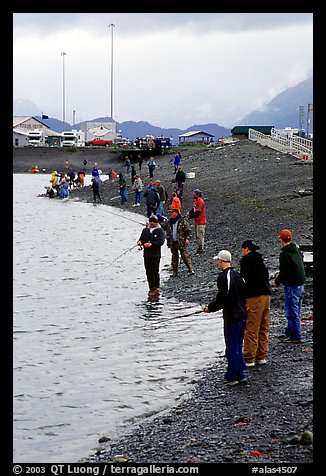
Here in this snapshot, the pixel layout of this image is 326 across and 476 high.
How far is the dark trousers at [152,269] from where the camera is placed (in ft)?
58.0

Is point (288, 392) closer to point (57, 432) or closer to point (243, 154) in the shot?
point (57, 432)

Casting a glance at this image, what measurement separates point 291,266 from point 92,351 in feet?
13.0

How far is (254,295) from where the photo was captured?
11266 millimetres

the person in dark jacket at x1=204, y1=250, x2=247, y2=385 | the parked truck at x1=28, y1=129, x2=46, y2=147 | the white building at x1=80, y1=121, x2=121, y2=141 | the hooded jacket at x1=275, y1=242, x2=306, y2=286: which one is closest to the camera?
the person in dark jacket at x1=204, y1=250, x2=247, y2=385

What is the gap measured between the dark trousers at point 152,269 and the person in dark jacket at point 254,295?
6305 millimetres

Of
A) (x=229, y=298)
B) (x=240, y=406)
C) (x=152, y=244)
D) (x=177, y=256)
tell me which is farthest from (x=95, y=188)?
(x=240, y=406)

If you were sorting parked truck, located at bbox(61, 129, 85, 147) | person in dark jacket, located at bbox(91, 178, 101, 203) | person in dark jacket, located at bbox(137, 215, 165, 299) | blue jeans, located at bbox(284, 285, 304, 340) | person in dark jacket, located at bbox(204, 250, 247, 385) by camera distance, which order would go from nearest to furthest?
person in dark jacket, located at bbox(204, 250, 247, 385) < blue jeans, located at bbox(284, 285, 304, 340) < person in dark jacket, located at bbox(137, 215, 165, 299) < person in dark jacket, located at bbox(91, 178, 101, 203) < parked truck, located at bbox(61, 129, 85, 147)

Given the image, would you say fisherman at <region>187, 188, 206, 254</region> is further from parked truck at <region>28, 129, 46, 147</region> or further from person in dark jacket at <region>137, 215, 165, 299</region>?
parked truck at <region>28, 129, 46, 147</region>

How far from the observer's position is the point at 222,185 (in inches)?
1625

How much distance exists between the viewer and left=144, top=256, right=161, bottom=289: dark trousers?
17672 mm

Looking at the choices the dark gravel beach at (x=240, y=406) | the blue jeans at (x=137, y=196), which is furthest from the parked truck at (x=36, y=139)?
the dark gravel beach at (x=240, y=406)

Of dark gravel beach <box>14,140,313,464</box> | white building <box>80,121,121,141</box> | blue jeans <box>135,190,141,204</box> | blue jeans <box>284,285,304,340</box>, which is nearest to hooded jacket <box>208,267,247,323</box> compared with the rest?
dark gravel beach <box>14,140,313,464</box>
